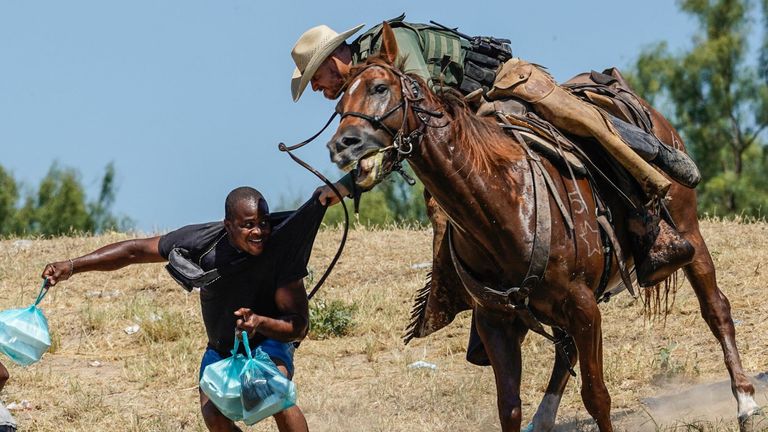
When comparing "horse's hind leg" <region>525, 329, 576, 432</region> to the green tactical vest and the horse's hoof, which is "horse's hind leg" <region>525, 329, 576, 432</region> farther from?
the green tactical vest

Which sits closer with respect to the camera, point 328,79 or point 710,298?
point 328,79

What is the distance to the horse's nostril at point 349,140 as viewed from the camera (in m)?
6.01

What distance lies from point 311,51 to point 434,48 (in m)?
0.73

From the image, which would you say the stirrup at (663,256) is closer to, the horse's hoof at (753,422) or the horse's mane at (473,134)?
the horse's hoof at (753,422)

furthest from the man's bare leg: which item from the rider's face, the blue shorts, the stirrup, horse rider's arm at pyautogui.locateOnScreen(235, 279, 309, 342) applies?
the stirrup

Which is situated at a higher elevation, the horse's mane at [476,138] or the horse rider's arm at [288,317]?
the horse's mane at [476,138]

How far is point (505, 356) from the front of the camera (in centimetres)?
717

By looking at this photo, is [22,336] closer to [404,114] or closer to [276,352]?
[276,352]

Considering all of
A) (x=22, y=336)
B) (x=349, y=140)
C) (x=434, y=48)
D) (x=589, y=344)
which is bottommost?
(x=22, y=336)

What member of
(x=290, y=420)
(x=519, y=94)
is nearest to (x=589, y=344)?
(x=519, y=94)

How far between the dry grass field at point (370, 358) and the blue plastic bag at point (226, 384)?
2.30m

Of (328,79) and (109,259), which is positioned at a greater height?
(328,79)

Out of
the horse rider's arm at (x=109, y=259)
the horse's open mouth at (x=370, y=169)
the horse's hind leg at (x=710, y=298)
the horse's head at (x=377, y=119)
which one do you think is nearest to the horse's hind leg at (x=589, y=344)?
the horse's head at (x=377, y=119)

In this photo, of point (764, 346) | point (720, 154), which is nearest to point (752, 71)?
point (720, 154)
